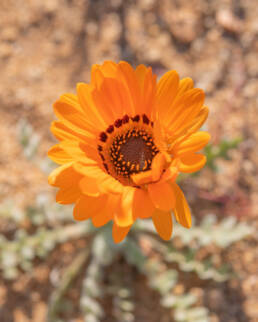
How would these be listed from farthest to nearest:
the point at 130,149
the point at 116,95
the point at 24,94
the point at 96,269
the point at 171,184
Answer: the point at 24,94 < the point at 96,269 < the point at 130,149 < the point at 116,95 < the point at 171,184

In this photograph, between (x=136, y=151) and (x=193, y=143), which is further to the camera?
(x=136, y=151)

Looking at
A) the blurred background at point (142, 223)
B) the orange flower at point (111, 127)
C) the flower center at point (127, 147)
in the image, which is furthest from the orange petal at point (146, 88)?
the blurred background at point (142, 223)

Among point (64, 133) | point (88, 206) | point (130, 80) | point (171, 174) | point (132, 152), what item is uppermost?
point (130, 80)

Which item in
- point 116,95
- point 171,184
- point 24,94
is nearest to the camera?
point 171,184

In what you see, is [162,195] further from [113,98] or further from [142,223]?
[142,223]

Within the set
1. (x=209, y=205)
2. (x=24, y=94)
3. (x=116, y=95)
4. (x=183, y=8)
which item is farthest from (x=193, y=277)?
(x=183, y=8)

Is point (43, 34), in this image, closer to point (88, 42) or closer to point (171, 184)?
point (88, 42)

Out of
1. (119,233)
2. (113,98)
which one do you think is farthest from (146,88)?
(119,233)
